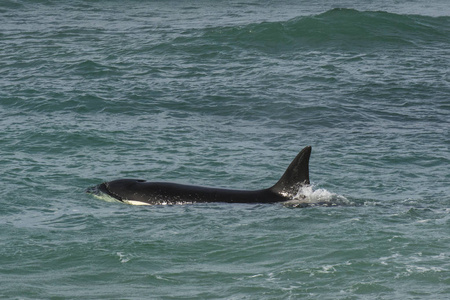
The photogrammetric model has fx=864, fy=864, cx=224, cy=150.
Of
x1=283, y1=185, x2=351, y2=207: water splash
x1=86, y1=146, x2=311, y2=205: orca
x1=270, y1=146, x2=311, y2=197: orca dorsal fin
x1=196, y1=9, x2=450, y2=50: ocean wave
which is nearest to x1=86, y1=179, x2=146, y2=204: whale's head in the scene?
x1=86, y1=146, x2=311, y2=205: orca

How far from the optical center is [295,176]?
18.3 meters

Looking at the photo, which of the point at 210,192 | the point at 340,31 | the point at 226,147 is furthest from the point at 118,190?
the point at 340,31

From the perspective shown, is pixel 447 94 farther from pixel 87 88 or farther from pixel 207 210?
pixel 207 210

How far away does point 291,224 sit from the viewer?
16.8 m

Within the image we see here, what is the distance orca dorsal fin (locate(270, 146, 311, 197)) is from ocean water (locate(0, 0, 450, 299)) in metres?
0.66

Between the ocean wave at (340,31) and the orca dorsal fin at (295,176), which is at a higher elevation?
the ocean wave at (340,31)

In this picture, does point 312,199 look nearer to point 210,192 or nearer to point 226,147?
point 210,192

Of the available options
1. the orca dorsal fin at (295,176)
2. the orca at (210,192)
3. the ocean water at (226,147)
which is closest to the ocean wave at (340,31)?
the ocean water at (226,147)

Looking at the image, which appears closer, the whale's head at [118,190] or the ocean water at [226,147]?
the ocean water at [226,147]

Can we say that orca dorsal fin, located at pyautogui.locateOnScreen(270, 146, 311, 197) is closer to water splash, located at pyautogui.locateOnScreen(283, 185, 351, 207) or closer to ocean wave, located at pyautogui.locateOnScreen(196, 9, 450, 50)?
water splash, located at pyautogui.locateOnScreen(283, 185, 351, 207)

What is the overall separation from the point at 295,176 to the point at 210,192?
6.12 ft

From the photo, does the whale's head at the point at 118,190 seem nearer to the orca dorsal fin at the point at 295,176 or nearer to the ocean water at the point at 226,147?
the ocean water at the point at 226,147

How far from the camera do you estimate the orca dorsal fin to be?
1817cm

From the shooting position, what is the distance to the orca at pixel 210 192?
18.3 meters
